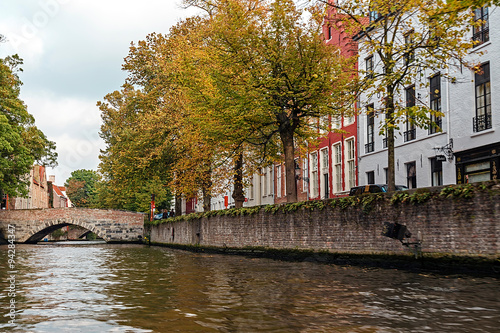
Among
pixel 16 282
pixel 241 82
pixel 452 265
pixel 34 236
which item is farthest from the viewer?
pixel 34 236

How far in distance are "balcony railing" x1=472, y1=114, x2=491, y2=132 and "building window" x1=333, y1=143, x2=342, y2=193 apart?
12.0 meters

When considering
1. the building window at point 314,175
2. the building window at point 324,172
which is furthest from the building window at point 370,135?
the building window at point 314,175

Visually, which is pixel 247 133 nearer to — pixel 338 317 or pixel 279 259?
pixel 279 259

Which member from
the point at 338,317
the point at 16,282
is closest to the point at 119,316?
the point at 338,317

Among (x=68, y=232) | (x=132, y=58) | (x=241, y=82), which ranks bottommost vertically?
(x=68, y=232)

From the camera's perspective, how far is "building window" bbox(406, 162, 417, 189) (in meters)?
25.7

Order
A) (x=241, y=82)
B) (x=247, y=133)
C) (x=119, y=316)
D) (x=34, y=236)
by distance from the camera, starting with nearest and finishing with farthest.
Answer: (x=119, y=316), (x=241, y=82), (x=247, y=133), (x=34, y=236)

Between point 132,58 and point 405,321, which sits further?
point 132,58

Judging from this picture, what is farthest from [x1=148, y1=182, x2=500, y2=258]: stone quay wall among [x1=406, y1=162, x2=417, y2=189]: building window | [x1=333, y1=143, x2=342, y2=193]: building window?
[x1=333, y1=143, x2=342, y2=193]: building window

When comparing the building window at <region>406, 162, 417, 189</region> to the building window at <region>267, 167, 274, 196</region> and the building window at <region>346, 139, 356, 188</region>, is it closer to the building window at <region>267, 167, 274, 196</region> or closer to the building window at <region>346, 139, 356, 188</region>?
the building window at <region>346, 139, 356, 188</region>

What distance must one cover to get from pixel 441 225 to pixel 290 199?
322 inches

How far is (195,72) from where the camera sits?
23.4 metres

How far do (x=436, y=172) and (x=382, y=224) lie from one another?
347 inches

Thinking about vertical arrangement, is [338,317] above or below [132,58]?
below
